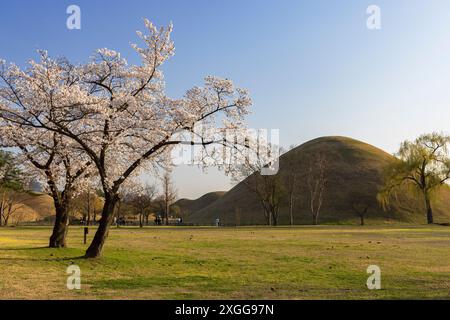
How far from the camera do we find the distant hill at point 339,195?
110188 millimetres

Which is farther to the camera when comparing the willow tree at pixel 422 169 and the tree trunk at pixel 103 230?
the willow tree at pixel 422 169

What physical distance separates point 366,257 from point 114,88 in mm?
16598

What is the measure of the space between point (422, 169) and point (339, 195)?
109ft

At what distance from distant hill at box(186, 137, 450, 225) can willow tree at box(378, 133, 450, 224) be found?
6.03 metres

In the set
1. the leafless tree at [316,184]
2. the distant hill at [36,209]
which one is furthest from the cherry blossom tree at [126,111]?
the distant hill at [36,209]

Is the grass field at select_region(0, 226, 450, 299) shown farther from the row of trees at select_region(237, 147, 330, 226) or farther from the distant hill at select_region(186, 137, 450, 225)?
the distant hill at select_region(186, 137, 450, 225)

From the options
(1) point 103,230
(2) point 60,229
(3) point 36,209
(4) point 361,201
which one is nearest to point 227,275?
(1) point 103,230

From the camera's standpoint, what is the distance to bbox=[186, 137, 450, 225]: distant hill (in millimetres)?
110188

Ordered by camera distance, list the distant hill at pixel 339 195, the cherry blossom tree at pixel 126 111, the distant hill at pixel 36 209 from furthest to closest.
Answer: the distant hill at pixel 36 209 → the distant hill at pixel 339 195 → the cherry blossom tree at pixel 126 111

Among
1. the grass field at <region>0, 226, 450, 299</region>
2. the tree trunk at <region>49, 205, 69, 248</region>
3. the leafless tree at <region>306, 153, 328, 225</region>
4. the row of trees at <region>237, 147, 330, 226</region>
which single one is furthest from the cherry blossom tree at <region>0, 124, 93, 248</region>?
the leafless tree at <region>306, 153, 328, 225</region>

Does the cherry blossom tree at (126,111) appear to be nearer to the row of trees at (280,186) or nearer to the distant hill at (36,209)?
the row of trees at (280,186)

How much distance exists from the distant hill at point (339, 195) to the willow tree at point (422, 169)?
603 cm

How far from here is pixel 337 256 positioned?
24.3 meters

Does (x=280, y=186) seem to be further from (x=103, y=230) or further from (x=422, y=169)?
(x=103, y=230)
